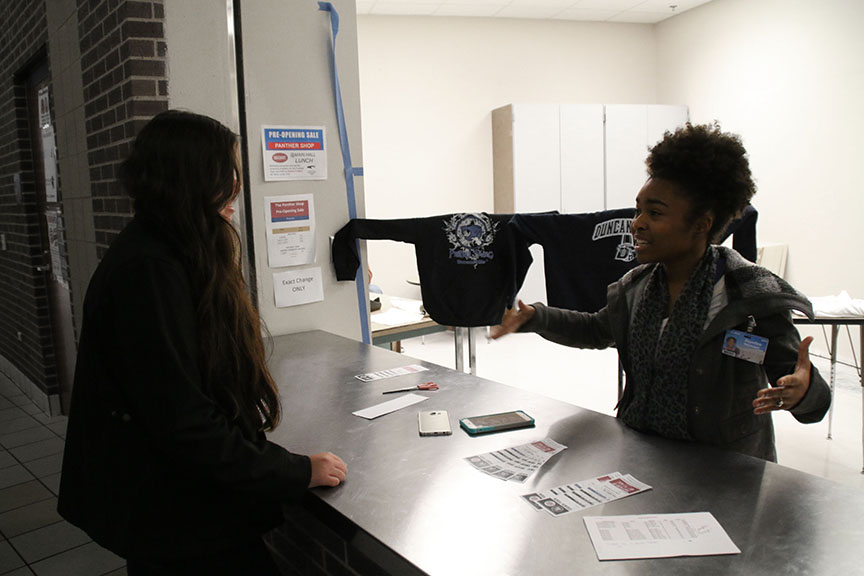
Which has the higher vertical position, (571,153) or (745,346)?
(571,153)

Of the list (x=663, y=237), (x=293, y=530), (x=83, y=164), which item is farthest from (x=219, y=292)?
(x=83, y=164)

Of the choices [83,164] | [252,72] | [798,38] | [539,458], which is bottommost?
[539,458]

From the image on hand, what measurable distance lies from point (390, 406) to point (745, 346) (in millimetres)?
914

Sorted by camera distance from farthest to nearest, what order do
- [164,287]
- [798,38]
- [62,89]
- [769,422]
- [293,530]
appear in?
[798,38]
[62,89]
[293,530]
[769,422]
[164,287]

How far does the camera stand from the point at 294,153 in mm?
2695

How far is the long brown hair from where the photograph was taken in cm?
109

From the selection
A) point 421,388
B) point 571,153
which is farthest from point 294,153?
point 571,153

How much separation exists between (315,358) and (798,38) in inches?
214

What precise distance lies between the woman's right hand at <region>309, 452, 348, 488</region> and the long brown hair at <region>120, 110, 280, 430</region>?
207mm

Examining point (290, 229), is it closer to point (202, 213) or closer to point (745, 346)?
point (202, 213)

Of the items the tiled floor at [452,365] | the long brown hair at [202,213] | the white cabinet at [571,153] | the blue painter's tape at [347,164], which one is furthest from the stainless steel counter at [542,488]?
the white cabinet at [571,153]

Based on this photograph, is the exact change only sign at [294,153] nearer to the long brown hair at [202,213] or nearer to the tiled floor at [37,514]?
the long brown hair at [202,213]

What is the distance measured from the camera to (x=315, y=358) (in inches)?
92.6

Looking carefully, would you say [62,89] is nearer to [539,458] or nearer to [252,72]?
[252,72]
